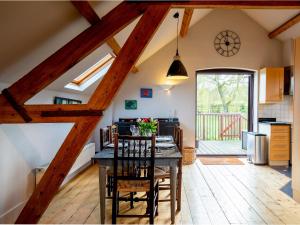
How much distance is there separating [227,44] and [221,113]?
3203 mm

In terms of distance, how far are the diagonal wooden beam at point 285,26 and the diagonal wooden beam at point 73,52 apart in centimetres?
397

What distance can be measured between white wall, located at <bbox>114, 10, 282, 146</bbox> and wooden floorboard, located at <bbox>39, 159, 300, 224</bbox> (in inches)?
82.9

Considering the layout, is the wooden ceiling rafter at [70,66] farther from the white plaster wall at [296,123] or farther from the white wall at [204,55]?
the white wall at [204,55]

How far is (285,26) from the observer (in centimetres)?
558

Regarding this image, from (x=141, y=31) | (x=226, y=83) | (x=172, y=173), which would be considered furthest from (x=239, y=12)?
(x=172, y=173)

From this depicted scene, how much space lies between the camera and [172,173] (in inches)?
109

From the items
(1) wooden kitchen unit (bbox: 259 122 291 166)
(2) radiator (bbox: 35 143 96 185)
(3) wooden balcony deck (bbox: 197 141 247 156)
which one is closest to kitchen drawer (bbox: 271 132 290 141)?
(1) wooden kitchen unit (bbox: 259 122 291 166)

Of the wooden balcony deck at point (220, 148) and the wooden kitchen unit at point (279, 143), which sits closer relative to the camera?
the wooden kitchen unit at point (279, 143)

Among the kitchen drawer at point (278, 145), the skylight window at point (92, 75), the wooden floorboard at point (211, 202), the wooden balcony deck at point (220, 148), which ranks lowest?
the wooden floorboard at point (211, 202)

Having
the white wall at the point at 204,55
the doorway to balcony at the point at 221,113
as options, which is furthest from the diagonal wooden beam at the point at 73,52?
the doorway to balcony at the point at 221,113

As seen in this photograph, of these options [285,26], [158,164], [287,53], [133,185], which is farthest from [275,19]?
[133,185]

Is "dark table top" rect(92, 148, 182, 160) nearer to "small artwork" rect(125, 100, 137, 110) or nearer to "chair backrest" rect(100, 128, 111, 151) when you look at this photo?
"chair backrest" rect(100, 128, 111, 151)

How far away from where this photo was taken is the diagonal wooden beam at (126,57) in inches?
94.9

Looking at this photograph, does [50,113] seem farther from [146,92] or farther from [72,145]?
[146,92]
